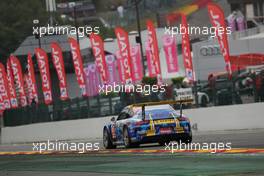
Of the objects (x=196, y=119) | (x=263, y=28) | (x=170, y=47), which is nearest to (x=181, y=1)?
(x=263, y=28)

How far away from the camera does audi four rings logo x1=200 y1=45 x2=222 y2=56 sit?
65250mm

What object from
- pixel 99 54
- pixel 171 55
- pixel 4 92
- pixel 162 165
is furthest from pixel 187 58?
pixel 162 165

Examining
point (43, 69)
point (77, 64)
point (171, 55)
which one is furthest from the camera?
point (171, 55)

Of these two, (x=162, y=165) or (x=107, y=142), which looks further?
(x=107, y=142)

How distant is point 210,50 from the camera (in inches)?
2574

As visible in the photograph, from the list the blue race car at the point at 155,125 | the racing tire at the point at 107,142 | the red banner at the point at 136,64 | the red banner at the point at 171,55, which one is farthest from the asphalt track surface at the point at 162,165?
the red banner at the point at 136,64

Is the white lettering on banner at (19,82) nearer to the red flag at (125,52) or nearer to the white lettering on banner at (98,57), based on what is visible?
the white lettering on banner at (98,57)

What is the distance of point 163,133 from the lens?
78.4 ft

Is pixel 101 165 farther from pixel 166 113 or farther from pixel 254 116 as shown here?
pixel 254 116

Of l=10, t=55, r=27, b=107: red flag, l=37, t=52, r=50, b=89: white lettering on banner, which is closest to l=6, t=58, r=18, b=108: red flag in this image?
l=10, t=55, r=27, b=107: red flag

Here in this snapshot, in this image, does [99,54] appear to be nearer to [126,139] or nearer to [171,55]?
[171,55]

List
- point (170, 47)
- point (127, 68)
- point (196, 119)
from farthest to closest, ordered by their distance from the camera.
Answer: point (170, 47)
point (127, 68)
point (196, 119)

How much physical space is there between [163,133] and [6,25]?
93.3 meters

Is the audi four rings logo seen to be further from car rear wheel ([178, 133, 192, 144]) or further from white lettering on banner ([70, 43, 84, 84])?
car rear wheel ([178, 133, 192, 144])
